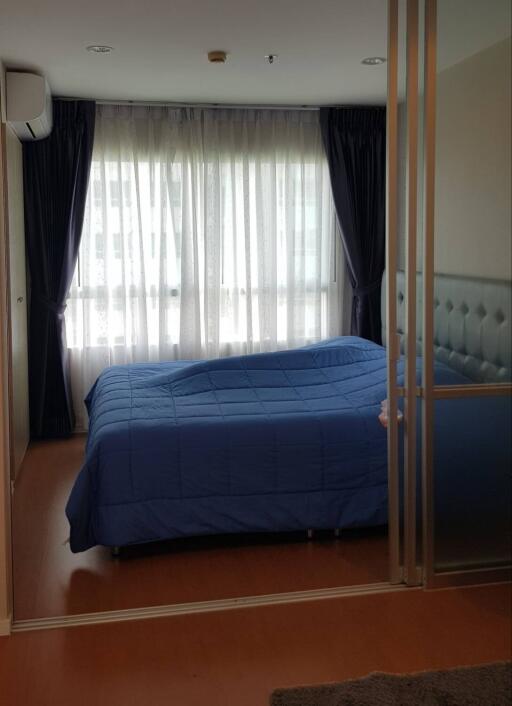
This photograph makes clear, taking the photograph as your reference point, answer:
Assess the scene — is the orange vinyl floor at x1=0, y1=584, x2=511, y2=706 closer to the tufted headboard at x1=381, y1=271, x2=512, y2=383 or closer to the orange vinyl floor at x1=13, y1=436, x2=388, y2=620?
the orange vinyl floor at x1=13, y1=436, x2=388, y2=620

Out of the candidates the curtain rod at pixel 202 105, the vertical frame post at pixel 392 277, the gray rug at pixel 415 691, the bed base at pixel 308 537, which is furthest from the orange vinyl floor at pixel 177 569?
the curtain rod at pixel 202 105

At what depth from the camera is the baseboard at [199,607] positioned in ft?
10.2

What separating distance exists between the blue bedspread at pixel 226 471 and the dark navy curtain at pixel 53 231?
182cm

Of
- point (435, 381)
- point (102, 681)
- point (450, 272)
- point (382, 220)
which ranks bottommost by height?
point (102, 681)

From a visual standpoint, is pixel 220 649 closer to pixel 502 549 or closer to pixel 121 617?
pixel 121 617

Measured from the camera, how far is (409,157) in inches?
122

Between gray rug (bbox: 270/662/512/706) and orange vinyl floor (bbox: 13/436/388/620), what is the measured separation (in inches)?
31.0

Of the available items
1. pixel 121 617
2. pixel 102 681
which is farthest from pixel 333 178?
pixel 102 681

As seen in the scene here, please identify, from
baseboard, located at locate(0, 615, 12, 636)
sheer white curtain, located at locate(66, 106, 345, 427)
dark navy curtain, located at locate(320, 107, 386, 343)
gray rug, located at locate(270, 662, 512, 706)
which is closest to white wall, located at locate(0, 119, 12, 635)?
baseboard, located at locate(0, 615, 12, 636)

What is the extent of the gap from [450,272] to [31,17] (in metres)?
2.23

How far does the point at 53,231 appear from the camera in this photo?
18.6 ft

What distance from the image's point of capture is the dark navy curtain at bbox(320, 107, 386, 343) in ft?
19.6

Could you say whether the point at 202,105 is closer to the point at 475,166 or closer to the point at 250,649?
the point at 475,166

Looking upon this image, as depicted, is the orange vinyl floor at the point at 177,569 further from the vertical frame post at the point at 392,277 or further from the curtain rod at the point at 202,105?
the curtain rod at the point at 202,105
